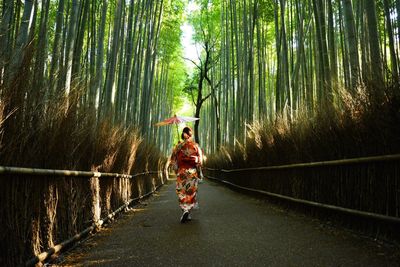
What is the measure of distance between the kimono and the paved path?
547 millimetres

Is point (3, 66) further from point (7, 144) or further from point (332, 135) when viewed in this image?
point (332, 135)

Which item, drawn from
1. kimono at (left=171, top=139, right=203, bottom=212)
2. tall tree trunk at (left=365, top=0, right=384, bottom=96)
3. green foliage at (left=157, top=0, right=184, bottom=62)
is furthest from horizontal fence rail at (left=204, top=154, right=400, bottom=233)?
green foliage at (left=157, top=0, right=184, bottom=62)

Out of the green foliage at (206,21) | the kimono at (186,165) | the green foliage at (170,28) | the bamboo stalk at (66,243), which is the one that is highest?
the green foliage at (206,21)

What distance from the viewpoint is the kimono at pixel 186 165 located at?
629cm

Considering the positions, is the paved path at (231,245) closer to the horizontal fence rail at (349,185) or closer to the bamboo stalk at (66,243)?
the bamboo stalk at (66,243)

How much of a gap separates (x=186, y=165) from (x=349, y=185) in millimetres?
2620

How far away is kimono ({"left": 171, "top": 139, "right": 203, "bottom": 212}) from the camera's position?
248 inches

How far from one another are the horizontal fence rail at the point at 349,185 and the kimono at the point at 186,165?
5.39ft

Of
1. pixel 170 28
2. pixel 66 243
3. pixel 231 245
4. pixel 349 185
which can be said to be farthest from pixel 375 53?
pixel 170 28

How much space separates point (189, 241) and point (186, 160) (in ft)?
7.31

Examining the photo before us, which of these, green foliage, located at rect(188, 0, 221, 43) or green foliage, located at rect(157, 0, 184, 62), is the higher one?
green foliage, located at rect(188, 0, 221, 43)

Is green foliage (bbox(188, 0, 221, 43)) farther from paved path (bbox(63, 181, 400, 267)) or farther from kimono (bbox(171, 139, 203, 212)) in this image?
paved path (bbox(63, 181, 400, 267))

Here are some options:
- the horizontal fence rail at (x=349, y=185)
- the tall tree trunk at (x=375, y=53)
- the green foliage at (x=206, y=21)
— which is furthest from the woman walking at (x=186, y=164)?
the green foliage at (x=206, y=21)

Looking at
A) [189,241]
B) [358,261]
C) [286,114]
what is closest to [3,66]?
[189,241]
